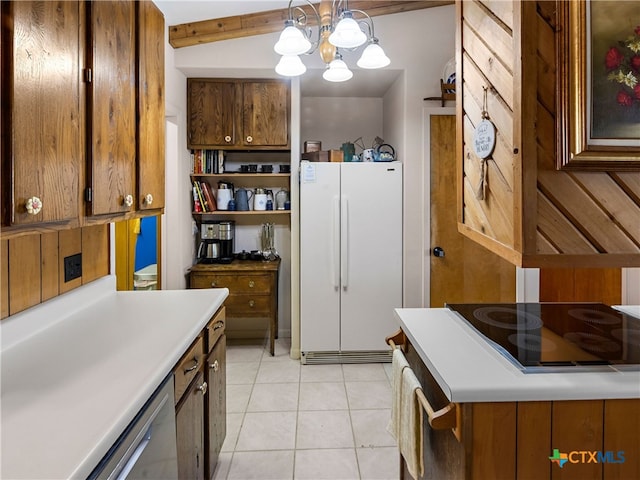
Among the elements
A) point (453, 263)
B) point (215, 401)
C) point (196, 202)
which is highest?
point (196, 202)

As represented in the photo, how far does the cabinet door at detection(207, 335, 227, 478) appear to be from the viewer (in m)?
1.74

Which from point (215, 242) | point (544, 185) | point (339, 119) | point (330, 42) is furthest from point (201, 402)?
point (339, 119)

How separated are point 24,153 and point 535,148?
133 centimetres

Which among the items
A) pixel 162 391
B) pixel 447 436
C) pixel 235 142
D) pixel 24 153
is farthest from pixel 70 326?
pixel 235 142

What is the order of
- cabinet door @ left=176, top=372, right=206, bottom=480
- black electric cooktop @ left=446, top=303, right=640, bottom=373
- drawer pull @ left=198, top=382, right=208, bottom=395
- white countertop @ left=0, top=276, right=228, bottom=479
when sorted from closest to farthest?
Result: white countertop @ left=0, top=276, right=228, bottom=479, black electric cooktop @ left=446, top=303, right=640, bottom=373, cabinet door @ left=176, top=372, right=206, bottom=480, drawer pull @ left=198, top=382, right=208, bottom=395

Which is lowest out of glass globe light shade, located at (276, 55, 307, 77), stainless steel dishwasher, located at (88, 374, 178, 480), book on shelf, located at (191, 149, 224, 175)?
stainless steel dishwasher, located at (88, 374, 178, 480)

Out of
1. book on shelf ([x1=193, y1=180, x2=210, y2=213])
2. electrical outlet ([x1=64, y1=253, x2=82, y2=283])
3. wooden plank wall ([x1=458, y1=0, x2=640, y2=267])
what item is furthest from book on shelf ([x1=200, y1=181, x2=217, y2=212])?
wooden plank wall ([x1=458, y1=0, x2=640, y2=267])

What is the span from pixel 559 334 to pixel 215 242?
2.99 metres

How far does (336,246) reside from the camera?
3.28m

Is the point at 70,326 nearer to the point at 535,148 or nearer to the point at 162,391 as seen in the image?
the point at 162,391

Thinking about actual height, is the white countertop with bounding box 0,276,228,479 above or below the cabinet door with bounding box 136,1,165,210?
below

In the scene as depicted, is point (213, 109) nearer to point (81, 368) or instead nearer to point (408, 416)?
point (81, 368)

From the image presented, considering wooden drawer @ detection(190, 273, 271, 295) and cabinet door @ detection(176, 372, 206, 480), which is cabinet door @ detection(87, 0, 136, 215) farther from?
wooden drawer @ detection(190, 273, 271, 295)

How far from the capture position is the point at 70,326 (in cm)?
150
